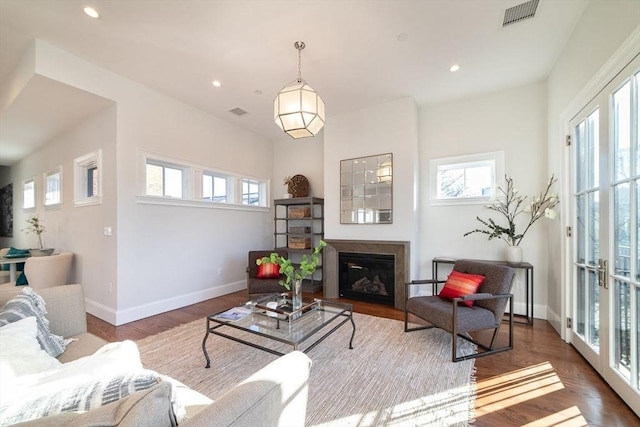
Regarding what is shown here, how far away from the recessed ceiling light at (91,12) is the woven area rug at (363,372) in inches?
123

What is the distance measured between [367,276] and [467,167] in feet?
7.42

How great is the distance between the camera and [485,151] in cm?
377

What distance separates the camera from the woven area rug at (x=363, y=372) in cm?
173

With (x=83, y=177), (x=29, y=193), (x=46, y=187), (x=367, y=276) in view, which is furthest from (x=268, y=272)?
(x=29, y=193)

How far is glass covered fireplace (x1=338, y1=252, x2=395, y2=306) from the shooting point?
13.0 feet

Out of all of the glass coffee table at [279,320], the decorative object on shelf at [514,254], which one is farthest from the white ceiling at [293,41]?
the glass coffee table at [279,320]

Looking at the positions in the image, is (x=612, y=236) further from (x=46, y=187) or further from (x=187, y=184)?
(x=46, y=187)

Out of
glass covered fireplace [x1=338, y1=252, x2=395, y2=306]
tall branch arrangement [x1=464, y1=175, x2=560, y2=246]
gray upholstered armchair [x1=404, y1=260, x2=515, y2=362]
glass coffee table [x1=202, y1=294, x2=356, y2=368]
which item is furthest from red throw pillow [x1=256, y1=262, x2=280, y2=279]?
tall branch arrangement [x1=464, y1=175, x2=560, y2=246]

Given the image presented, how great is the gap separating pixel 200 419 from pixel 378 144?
13.2 feet

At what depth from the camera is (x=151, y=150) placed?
3607 mm

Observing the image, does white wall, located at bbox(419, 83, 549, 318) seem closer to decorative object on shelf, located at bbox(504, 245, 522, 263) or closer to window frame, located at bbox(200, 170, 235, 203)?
decorative object on shelf, located at bbox(504, 245, 522, 263)

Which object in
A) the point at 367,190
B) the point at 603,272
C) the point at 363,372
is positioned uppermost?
the point at 367,190

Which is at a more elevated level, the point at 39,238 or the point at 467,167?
the point at 467,167

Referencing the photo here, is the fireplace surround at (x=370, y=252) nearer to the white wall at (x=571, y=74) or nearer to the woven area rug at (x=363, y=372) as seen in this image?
the woven area rug at (x=363, y=372)
